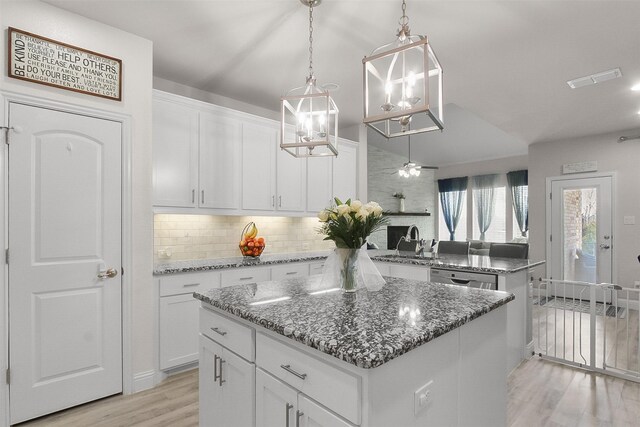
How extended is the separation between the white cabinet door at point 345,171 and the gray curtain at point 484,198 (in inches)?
211

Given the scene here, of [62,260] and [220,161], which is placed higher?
[220,161]

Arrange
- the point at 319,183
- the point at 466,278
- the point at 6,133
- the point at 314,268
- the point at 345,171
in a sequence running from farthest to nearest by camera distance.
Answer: the point at 345,171 < the point at 319,183 < the point at 314,268 < the point at 466,278 < the point at 6,133

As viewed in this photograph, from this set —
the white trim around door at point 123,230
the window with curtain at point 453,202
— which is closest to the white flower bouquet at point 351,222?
the white trim around door at point 123,230

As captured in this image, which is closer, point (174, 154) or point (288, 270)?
point (174, 154)

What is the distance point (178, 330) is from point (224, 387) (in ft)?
4.62

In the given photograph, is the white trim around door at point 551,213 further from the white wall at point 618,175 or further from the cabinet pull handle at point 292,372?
the cabinet pull handle at point 292,372

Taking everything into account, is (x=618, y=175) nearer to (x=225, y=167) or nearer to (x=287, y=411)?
(x=225, y=167)

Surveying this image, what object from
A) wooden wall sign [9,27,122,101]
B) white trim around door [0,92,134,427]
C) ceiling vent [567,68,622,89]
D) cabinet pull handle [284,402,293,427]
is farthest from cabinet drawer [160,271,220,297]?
ceiling vent [567,68,622,89]

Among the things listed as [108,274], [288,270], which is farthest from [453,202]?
[108,274]

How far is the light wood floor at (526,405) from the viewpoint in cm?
222

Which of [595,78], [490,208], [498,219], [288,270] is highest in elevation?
[595,78]

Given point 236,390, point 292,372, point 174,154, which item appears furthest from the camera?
point 174,154

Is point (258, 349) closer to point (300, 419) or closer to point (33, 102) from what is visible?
point (300, 419)

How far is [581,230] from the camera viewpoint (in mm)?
5727
